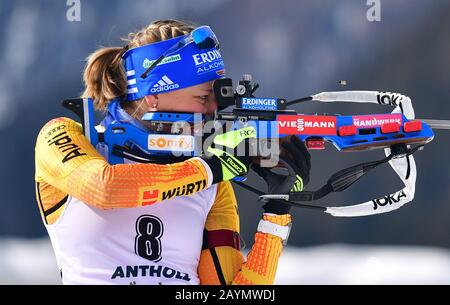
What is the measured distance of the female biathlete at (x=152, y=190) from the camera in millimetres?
2160

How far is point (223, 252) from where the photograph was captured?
8.04 ft

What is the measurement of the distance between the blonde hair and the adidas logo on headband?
0.36ft

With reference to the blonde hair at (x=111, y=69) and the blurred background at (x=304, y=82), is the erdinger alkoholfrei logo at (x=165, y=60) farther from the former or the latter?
the blurred background at (x=304, y=82)

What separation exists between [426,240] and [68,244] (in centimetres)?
216

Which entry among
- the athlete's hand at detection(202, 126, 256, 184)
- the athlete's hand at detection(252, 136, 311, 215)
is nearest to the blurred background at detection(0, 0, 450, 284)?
the athlete's hand at detection(252, 136, 311, 215)

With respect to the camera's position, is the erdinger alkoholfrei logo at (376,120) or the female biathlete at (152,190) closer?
the female biathlete at (152,190)

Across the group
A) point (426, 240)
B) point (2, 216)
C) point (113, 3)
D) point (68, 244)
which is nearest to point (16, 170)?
point (2, 216)

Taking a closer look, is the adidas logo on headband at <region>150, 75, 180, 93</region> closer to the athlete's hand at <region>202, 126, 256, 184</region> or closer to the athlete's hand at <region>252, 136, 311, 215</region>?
the athlete's hand at <region>202, 126, 256, 184</region>

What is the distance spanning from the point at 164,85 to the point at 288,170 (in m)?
0.50

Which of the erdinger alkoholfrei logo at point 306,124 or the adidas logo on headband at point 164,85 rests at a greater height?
the adidas logo on headband at point 164,85

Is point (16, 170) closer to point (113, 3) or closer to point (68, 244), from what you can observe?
point (113, 3)

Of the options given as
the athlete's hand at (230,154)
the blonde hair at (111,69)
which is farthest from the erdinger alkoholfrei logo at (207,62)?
the athlete's hand at (230,154)

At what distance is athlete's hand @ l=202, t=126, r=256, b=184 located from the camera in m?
2.25

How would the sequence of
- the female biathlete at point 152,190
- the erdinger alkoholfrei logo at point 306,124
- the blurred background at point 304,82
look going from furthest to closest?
the blurred background at point 304,82 → the erdinger alkoholfrei logo at point 306,124 → the female biathlete at point 152,190
